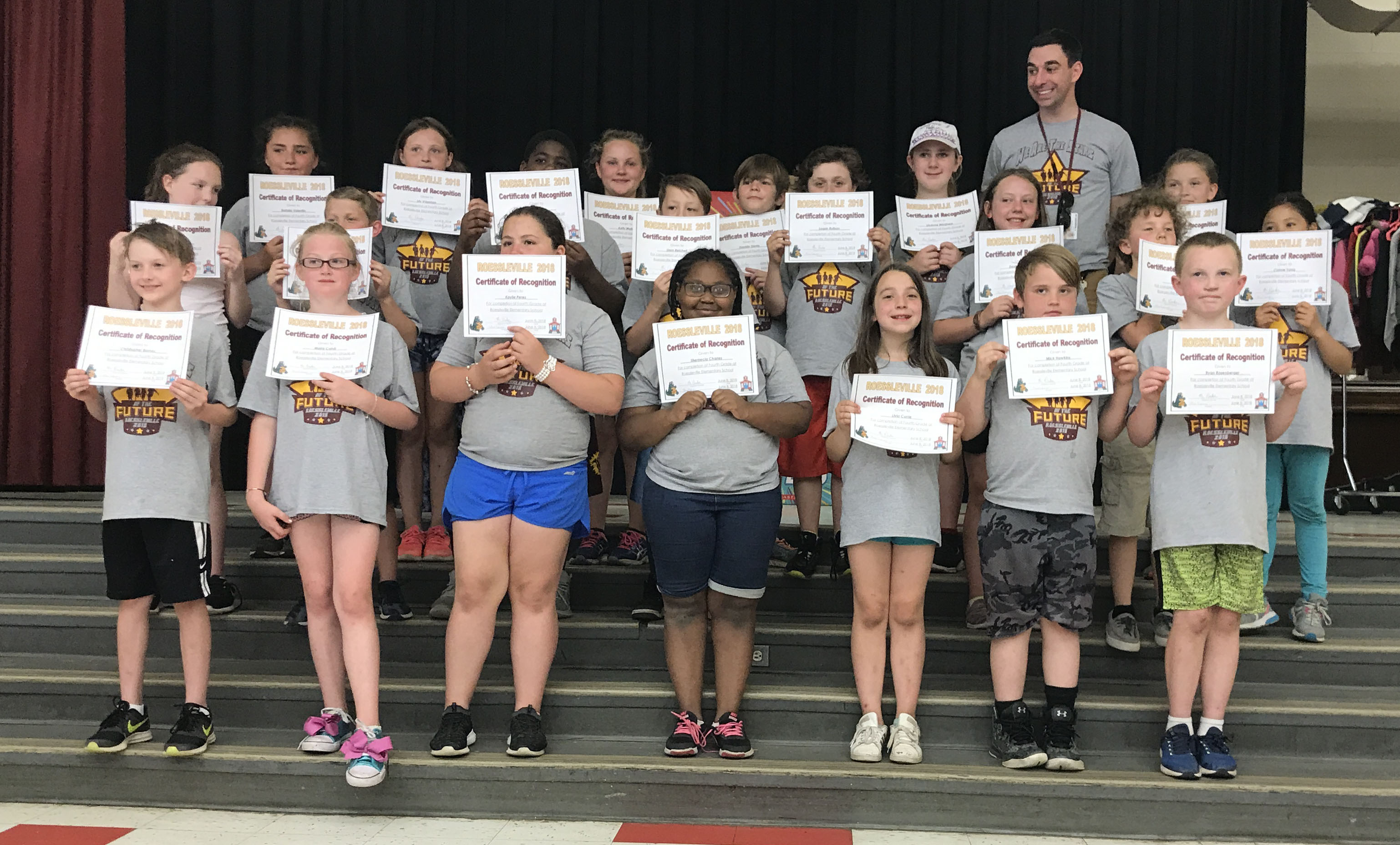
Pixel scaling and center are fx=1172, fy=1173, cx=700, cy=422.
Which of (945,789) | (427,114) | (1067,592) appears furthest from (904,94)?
(945,789)

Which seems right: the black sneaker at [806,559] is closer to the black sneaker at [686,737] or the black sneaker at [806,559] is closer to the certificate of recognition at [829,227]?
the black sneaker at [686,737]

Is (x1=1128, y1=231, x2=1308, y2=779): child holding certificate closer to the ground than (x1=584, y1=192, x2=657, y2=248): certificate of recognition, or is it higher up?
closer to the ground

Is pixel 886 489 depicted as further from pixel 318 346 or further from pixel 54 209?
pixel 54 209

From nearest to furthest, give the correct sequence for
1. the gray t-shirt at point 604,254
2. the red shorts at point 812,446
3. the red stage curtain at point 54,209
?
1. the red shorts at point 812,446
2. the gray t-shirt at point 604,254
3. the red stage curtain at point 54,209

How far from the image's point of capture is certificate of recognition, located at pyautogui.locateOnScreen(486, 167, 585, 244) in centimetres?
379

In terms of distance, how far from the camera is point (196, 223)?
144 inches

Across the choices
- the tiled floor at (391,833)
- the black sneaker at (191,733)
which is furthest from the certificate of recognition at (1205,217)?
the black sneaker at (191,733)

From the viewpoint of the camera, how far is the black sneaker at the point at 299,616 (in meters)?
3.69

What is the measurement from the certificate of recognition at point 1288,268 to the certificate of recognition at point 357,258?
2.60 meters

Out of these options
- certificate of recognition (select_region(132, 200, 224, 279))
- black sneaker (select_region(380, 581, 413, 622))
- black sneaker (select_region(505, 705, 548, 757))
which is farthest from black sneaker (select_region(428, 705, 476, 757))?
certificate of recognition (select_region(132, 200, 224, 279))

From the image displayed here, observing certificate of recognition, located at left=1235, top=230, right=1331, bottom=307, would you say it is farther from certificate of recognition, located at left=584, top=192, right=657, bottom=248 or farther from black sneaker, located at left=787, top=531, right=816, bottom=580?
certificate of recognition, located at left=584, top=192, right=657, bottom=248

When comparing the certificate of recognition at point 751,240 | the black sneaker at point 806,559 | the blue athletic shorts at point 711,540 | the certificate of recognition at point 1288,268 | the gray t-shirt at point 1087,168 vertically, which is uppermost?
the gray t-shirt at point 1087,168

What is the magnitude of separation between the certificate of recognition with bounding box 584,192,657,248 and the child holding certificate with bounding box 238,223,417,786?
117 centimetres

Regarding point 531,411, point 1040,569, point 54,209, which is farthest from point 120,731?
point 54,209
